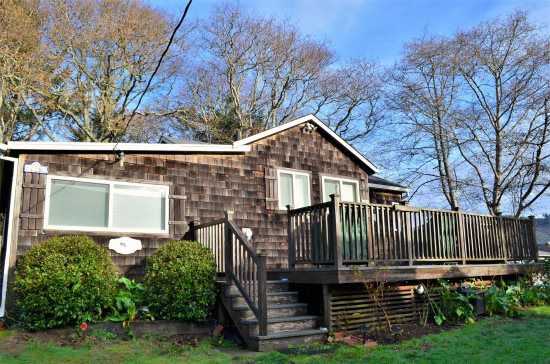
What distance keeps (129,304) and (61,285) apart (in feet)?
3.45

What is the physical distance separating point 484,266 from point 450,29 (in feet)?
43.2

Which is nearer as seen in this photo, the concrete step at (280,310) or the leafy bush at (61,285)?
the leafy bush at (61,285)

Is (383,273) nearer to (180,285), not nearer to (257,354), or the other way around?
(257,354)

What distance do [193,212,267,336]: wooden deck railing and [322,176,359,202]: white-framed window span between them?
404 cm

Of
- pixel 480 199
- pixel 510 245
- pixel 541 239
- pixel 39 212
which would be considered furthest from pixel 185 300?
pixel 541 239

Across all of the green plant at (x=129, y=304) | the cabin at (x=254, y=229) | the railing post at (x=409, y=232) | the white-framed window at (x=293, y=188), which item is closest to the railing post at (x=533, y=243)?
the cabin at (x=254, y=229)

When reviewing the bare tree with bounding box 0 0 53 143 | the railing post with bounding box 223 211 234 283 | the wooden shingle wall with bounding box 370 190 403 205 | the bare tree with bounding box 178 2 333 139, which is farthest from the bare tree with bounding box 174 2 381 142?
the railing post with bounding box 223 211 234 283

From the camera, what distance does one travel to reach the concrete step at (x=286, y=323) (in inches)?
284

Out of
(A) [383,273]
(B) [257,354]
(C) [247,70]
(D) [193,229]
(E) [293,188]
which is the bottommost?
(B) [257,354]

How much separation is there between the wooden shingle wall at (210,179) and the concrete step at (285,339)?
326 cm

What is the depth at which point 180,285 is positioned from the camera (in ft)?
25.5

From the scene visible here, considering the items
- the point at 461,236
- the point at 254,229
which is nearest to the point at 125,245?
the point at 254,229

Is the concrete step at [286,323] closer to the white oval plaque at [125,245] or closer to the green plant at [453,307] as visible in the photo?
the green plant at [453,307]

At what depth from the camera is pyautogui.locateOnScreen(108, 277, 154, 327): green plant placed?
751 centimetres
